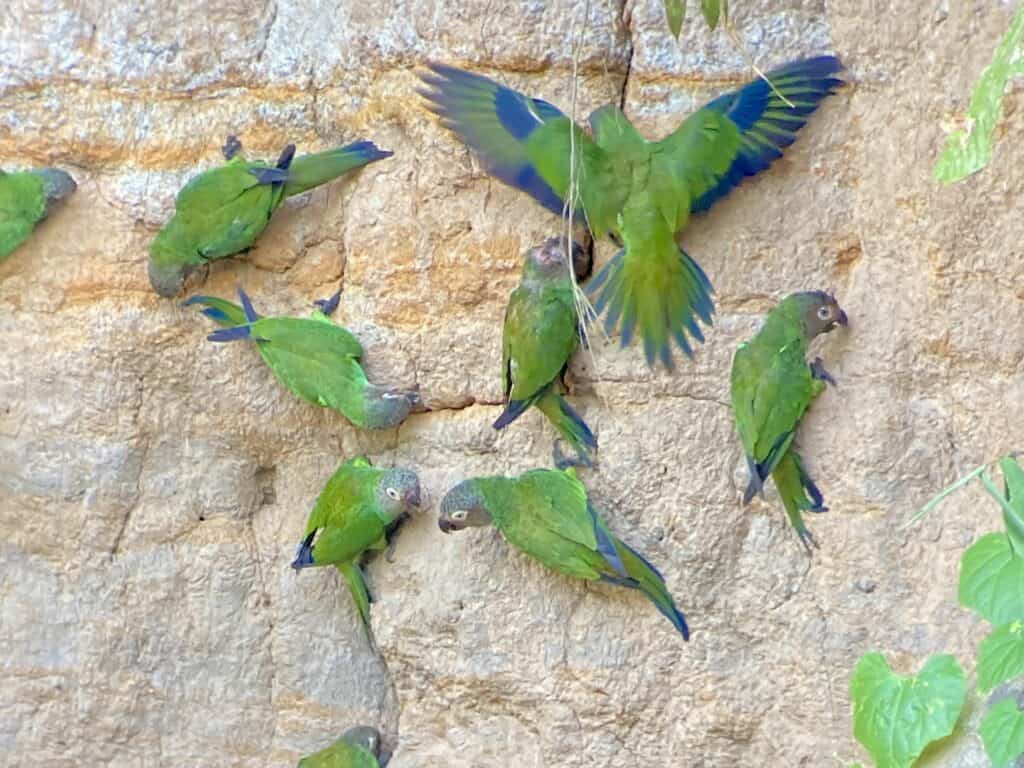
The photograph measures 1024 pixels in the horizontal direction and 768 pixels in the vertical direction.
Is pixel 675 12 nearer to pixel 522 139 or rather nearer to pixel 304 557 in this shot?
pixel 522 139

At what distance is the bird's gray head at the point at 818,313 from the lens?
2.05 meters

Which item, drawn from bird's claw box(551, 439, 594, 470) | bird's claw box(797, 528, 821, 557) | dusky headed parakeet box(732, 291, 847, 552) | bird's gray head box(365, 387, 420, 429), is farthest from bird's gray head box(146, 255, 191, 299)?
bird's claw box(797, 528, 821, 557)

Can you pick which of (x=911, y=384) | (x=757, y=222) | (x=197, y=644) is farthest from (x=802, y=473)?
(x=197, y=644)

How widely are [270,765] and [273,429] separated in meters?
0.49

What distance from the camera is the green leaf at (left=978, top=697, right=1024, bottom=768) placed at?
1.50 m

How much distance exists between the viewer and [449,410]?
2238 mm

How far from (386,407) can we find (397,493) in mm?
123

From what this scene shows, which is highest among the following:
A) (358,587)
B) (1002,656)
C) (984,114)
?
(984,114)

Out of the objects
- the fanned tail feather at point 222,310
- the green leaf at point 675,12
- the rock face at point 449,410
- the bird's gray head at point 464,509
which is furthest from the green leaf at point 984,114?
the fanned tail feather at point 222,310

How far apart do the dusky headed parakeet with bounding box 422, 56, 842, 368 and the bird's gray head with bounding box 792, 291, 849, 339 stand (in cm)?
13

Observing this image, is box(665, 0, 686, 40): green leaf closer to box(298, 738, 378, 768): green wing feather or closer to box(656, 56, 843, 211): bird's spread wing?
box(656, 56, 843, 211): bird's spread wing

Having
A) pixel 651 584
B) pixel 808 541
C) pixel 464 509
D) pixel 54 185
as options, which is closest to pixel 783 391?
pixel 808 541

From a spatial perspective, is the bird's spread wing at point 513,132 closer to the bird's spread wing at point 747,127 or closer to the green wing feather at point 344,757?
the bird's spread wing at point 747,127

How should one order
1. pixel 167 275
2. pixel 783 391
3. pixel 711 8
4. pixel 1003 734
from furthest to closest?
pixel 167 275 → pixel 783 391 → pixel 711 8 → pixel 1003 734
